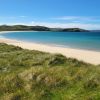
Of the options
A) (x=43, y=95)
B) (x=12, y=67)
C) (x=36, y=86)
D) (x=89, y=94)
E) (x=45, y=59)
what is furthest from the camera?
(x=45, y=59)

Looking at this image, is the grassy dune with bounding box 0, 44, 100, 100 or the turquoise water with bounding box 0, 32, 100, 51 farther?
the turquoise water with bounding box 0, 32, 100, 51

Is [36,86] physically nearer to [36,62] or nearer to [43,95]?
[43,95]

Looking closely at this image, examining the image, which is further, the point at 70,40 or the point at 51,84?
the point at 70,40

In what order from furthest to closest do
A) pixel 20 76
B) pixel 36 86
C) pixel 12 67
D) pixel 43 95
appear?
1. pixel 12 67
2. pixel 20 76
3. pixel 36 86
4. pixel 43 95

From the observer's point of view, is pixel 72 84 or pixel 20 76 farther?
pixel 20 76

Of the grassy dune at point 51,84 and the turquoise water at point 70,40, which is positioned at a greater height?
the grassy dune at point 51,84

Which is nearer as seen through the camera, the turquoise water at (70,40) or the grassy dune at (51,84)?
the grassy dune at (51,84)

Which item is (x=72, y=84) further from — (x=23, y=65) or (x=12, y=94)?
(x=23, y=65)

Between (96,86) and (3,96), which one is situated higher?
(96,86)

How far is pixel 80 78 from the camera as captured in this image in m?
9.00

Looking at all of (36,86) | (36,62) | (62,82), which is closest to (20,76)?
(36,86)

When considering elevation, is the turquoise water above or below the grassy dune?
below

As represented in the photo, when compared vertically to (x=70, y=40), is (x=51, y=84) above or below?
above

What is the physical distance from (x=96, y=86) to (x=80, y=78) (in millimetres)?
953
